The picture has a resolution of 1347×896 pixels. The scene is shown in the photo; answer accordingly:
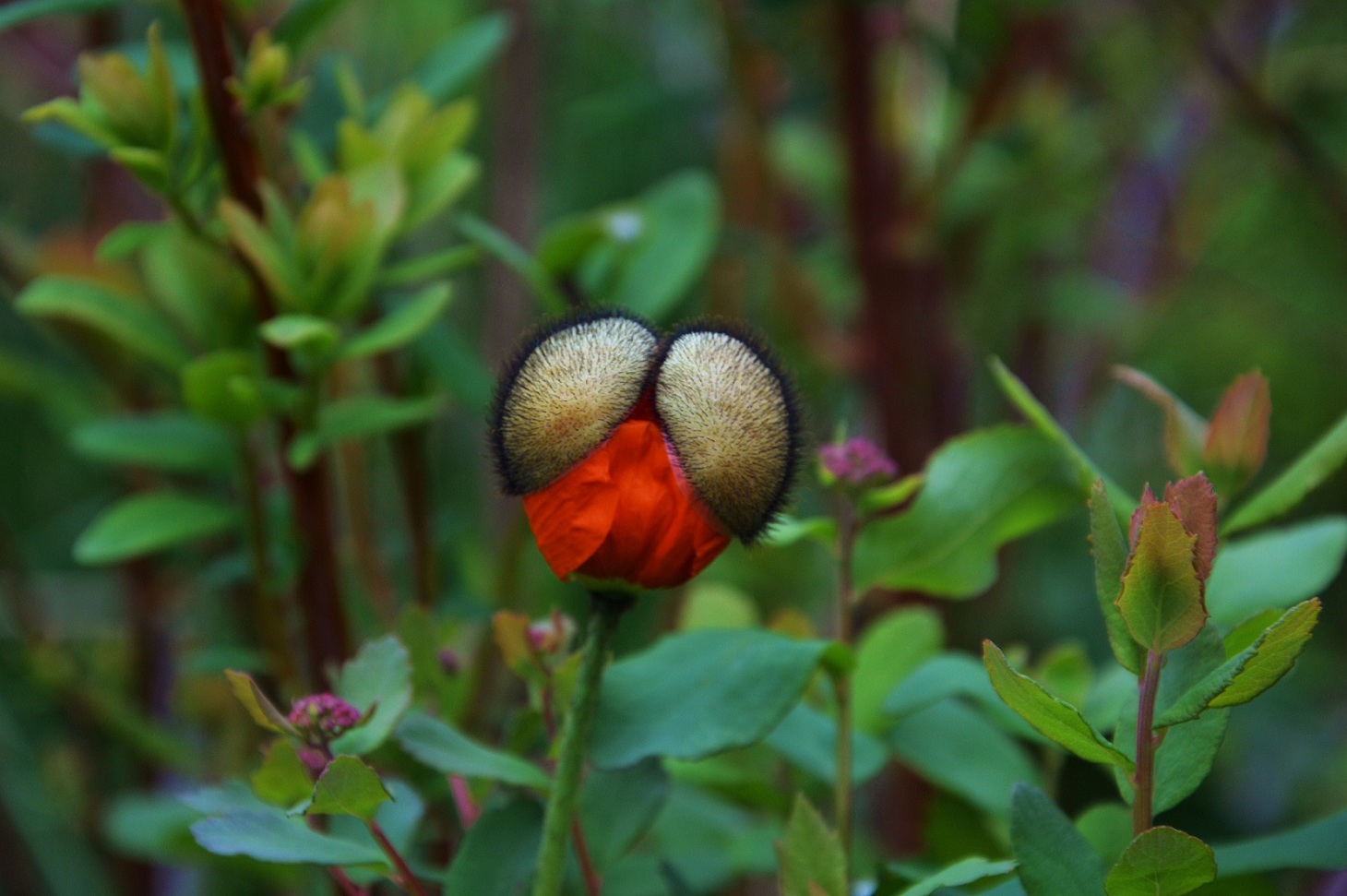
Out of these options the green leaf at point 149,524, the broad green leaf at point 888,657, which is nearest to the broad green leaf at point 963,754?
the broad green leaf at point 888,657

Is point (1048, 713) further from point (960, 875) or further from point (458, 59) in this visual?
point (458, 59)

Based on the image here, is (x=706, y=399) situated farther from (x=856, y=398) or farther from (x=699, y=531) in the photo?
(x=856, y=398)

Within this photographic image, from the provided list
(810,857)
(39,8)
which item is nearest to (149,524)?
(39,8)

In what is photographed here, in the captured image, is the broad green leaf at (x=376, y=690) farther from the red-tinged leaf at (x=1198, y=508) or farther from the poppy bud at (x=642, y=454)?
the red-tinged leaf at (x=1198, y=508)

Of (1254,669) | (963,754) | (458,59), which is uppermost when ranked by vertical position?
(458,59)

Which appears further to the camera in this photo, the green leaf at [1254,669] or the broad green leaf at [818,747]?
the broad green leaf at [818,747]

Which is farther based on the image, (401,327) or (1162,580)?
(401,327)
